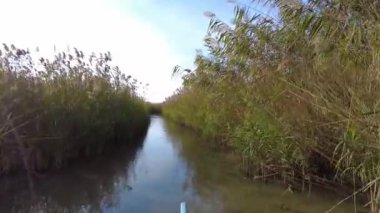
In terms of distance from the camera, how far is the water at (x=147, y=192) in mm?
6961

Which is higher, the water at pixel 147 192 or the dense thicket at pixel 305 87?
the dense thicket at pixel 305 87

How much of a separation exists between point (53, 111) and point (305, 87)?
4484mm

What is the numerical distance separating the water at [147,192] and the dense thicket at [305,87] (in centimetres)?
69

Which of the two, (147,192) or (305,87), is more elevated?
(305,87)

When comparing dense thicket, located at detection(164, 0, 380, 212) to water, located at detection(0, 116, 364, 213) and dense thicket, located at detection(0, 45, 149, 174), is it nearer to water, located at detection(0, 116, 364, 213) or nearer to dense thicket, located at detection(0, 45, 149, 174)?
water, located at detection(0, 116, 364, 213)

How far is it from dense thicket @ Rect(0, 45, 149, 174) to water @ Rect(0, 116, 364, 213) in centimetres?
38

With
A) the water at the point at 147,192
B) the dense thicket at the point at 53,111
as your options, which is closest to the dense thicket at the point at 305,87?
the water at the point at 147,192

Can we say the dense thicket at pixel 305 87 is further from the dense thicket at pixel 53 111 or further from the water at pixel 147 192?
the dense thicket at pixel 53 111

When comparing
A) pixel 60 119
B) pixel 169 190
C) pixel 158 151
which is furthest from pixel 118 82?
pixel 169 190

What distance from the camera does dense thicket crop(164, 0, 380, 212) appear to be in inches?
189

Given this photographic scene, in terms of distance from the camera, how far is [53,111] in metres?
8.72

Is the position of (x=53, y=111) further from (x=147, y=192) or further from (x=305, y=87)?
(x=305, y=87)

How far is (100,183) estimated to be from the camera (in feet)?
28.7

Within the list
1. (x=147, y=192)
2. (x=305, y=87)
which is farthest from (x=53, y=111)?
(x=305, y=87)
